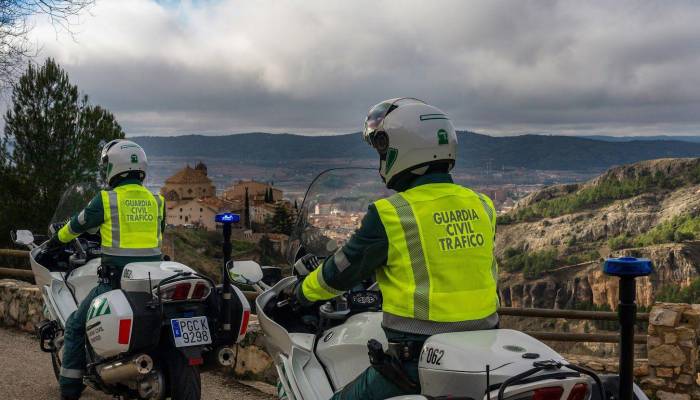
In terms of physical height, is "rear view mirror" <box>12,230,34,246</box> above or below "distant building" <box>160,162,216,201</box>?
above

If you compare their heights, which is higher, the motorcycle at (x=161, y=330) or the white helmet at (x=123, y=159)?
the white helmet at (x=123, y=159)

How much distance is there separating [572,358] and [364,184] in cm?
→ 417

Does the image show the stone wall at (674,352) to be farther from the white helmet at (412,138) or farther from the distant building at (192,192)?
the distant building at (192,192)

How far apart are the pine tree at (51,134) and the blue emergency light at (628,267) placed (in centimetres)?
2754

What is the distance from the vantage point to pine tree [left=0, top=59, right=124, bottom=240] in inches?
1113

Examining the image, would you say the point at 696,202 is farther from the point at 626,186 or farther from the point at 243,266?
the point at 243,266

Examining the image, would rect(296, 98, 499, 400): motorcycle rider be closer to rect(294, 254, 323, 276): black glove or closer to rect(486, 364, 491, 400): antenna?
rect(486, 364, 491, 400): antenna

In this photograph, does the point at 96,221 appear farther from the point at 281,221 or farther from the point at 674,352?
the point at 674,352

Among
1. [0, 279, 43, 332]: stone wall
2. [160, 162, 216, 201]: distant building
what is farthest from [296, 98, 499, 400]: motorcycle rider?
[160, 162, 216, 201]: distant building

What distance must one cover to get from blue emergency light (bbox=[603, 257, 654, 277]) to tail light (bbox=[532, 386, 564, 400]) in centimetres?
43

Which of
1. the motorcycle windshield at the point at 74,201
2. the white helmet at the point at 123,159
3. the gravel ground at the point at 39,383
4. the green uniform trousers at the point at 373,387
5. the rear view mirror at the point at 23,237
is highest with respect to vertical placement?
the white helmet at the point at 123,159

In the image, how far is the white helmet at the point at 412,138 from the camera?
3.21m

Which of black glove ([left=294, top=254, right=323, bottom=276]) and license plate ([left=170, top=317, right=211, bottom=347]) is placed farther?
license plate ([left=170, top=317, right=211, bottom=347])

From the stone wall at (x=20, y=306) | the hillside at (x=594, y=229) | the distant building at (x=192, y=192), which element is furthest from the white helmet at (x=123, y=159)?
the hillside at (x=594, y=229)
